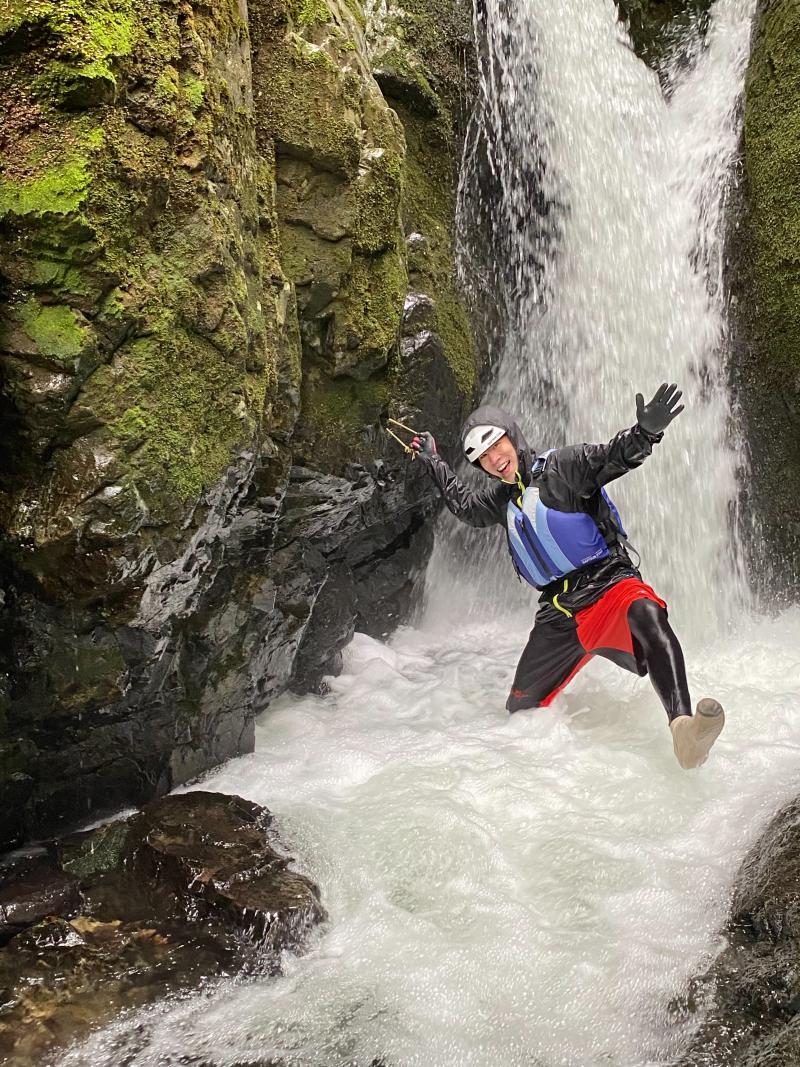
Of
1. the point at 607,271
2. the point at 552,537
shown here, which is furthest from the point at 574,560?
the point at 607,271

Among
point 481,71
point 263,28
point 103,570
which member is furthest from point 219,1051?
point 481,71

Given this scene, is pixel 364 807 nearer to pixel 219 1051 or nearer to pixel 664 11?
pixel 219 1051

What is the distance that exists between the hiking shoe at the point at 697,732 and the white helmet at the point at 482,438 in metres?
1.90

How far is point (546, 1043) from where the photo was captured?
2596 mm

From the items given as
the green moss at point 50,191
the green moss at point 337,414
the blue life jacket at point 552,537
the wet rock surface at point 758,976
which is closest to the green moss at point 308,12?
the green moss at point 337,414

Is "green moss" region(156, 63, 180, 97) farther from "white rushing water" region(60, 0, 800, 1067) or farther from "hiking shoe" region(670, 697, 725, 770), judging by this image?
"hiking shoe" region(670, 697, 725, 770)

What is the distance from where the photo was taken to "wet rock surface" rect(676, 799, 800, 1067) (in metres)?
2.40

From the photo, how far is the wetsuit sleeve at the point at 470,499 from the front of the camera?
16.9ft

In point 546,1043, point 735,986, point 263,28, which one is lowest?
point 546,1043

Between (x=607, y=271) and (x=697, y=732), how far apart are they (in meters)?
4.82

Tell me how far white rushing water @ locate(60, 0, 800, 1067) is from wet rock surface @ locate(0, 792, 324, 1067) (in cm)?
13

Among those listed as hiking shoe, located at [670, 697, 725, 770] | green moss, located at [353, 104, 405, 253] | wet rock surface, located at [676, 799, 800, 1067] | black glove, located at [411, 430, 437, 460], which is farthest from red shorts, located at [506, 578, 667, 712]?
green moss, located at [353, 104, 405, 253]

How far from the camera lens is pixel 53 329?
10.1ft

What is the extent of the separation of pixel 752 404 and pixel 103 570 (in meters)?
6.00
